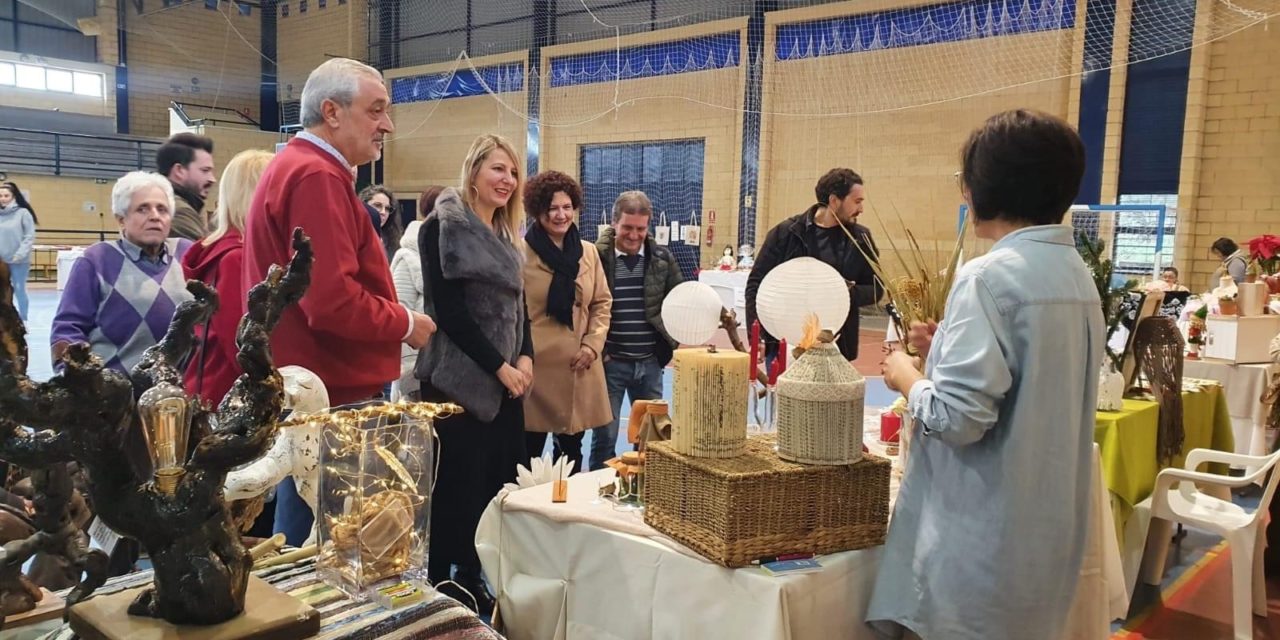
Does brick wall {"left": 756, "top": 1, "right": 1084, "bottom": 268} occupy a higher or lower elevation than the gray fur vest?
higher

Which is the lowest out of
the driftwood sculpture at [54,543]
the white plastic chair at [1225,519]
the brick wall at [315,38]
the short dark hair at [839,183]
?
the white plastic chair at [1225,519]

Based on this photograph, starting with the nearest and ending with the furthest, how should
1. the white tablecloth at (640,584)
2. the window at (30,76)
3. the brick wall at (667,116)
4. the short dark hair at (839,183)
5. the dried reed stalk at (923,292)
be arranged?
the white tablecloth at (640,584), the dried reed stalk at (923,292), the short dark hair at (839,183), the brick wall at (667,116), the window at (30,76)

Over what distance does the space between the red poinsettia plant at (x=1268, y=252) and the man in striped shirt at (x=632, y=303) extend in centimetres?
347

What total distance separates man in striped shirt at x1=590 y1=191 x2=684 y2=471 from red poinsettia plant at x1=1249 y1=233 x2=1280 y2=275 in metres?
3.47

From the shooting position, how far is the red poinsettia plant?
4691 mm

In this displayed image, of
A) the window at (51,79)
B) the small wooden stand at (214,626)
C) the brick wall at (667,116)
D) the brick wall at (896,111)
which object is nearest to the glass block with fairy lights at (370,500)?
the small wooden stand at (214,626)

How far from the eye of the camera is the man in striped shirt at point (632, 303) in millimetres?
3160

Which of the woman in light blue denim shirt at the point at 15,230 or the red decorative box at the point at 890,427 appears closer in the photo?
the red decorative box at the point at 890,427

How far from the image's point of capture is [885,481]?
1476 millimetres

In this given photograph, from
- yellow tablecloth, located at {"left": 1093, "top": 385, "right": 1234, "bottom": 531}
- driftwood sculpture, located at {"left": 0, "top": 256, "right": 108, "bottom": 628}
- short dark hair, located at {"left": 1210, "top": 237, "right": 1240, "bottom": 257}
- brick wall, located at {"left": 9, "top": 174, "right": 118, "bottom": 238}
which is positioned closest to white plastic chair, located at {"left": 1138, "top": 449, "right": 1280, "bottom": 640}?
yellow tablecloth, located at {"left": 1093, "top": 385, "right": 1234, "bottom": 531}

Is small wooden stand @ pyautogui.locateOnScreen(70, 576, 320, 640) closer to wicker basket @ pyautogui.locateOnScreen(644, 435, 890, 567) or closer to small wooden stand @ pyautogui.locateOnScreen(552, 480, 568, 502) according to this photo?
wicker basket @ pyautogui.locateOnScreen(644, 435, 890, 567)

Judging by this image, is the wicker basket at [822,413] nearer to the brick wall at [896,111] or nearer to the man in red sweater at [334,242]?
the man in red sweater at [334,242]

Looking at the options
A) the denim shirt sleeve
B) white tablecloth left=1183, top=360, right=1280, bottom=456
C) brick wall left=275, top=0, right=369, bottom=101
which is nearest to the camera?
the denim shirt sleeve

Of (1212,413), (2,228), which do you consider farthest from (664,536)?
(2,228)
